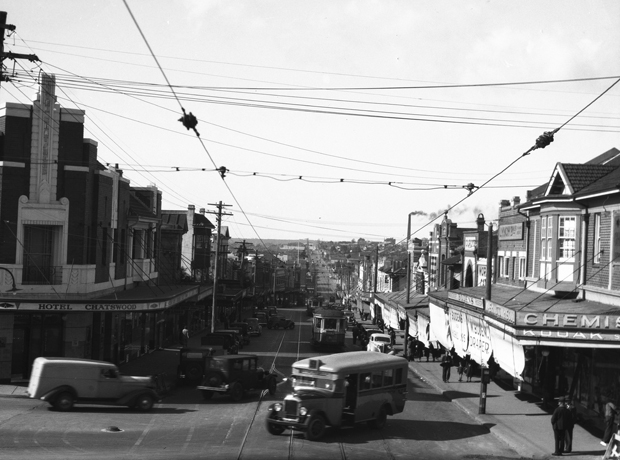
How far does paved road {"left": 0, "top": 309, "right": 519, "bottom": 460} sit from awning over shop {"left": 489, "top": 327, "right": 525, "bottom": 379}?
235cm

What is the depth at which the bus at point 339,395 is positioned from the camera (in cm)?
2120

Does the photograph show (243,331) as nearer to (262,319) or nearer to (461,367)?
(262,319)

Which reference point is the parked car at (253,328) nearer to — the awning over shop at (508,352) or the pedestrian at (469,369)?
the pedestrian at (469,369)

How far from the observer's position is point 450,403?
98.9 ft

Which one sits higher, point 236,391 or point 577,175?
point 577,175

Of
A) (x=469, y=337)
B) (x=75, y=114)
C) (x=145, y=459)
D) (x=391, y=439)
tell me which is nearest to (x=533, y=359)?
(x=469, y=337)

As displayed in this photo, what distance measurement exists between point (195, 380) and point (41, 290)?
8144mm

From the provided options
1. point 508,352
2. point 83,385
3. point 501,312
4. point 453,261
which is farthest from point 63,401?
point 453,261

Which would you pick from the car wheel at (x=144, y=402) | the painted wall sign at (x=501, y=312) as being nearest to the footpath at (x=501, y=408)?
the painted wall sign at (x=501, y=312)

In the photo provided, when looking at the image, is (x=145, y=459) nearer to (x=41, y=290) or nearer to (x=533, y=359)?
(x=41, y=290)

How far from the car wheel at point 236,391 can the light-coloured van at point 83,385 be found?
3.64 metres

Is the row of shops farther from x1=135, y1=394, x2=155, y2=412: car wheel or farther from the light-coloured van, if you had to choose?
the light-coloured van

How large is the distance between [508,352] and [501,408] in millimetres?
4228

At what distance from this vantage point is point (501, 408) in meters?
28.6
